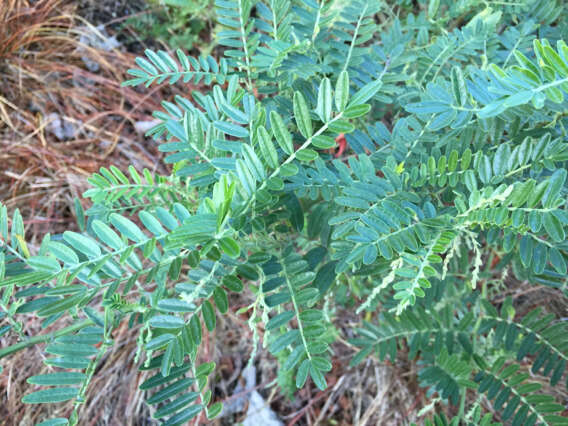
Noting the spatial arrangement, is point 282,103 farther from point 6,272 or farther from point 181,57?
point 6,272

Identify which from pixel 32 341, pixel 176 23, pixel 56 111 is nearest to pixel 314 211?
pixel 32 341

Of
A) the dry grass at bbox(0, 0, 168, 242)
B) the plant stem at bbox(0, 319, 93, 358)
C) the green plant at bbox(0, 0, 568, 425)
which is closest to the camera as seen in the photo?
the green plant at bbox(0, 0, 568, 425)

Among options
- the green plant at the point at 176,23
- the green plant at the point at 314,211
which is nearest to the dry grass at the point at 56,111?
the green plant at the point at 176,23

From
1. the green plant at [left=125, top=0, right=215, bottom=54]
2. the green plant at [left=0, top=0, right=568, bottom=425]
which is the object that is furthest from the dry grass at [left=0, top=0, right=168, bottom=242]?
the green plant at [left=0, top=0, right=568, bottom=425]

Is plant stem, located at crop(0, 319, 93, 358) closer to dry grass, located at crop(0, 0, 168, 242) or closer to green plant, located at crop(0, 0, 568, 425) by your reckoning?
green plant, located at crop(0, 0, 568, 425)

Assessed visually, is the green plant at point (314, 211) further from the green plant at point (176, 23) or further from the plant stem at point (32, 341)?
the green plant at point (176, 23)

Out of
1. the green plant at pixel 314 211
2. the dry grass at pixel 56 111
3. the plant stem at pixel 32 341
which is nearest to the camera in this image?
the green plant at pixel 314 211

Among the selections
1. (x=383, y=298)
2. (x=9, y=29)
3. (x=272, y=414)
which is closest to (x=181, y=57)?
(x=383, y=298)

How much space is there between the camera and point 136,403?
5.35ft

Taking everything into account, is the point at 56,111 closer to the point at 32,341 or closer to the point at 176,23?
the point at 176,23

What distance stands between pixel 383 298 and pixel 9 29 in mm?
1999

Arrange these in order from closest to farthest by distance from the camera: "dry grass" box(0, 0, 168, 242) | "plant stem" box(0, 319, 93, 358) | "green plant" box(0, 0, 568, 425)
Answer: "green plant" box(0, 0, 568, 425), "plant stem" box(0, 319, 93, 358), "dry grass" box(0, 0, 168, 242)

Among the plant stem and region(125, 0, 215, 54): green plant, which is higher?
region(125, 0, 215, 54): green plant

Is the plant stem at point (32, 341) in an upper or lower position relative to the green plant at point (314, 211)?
lower
